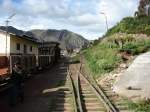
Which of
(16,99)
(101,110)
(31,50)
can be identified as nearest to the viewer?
(101,110)

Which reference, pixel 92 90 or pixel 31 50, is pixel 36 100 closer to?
pixel 92 90

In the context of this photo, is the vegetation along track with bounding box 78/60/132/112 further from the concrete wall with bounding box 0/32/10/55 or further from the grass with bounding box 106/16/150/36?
the grass with bounding box 106/16/150/36

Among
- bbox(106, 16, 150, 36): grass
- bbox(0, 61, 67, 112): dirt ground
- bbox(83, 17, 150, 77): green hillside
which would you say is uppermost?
bbox(106, 16, 150, 36): grass

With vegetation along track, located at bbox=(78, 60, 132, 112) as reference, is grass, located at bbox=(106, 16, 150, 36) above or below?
above

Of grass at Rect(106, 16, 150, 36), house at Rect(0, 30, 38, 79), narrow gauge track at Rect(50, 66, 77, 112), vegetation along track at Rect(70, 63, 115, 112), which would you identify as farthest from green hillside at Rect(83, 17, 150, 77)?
vegetation along track at Rect(70, 63, 115, 112)

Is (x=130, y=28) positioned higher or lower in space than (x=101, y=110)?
higher

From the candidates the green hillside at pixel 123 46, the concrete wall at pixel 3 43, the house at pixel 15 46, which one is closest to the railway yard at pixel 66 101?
the house at pixel 15 46

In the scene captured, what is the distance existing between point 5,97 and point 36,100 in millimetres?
1620

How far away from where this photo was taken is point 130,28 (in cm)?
4653

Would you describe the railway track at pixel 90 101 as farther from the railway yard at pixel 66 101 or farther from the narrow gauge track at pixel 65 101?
the narrow gauge track at pixel 65 101

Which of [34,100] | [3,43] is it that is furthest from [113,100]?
[3,43]

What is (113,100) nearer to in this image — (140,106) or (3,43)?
(140,106)

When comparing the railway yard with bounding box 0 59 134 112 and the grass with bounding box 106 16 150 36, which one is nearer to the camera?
the railway yard with bounding box 0 59 134 112

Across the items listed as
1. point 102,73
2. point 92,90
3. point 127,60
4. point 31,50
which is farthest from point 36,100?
point 31,50
